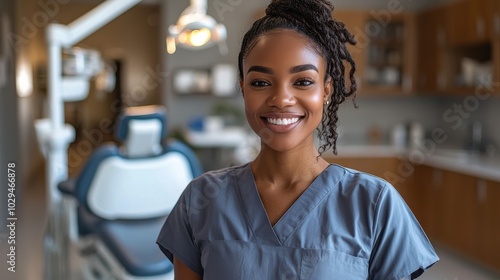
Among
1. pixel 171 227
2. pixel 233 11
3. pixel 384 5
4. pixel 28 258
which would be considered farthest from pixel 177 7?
pixel 171 227

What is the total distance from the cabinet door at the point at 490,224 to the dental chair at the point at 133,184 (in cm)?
190

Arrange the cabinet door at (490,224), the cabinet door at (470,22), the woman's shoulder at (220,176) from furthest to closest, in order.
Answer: the cabinet door at (470,22) → the cabinet door at (490,224) → the woman's shoulder at (220,176)

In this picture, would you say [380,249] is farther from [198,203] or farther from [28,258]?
[28,258]

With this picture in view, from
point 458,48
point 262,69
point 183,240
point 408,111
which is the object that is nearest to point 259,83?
point 262,69

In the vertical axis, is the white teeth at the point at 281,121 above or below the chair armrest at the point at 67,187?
above

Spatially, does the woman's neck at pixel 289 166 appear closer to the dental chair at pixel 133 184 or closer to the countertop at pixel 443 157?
the dental chair at pixel 133 184

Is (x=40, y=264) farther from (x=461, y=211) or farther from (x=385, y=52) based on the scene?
(x=385, y=52)

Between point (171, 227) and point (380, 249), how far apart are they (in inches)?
12.3

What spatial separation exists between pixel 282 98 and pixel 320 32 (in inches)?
4.3

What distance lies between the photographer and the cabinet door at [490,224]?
3461 millimetres

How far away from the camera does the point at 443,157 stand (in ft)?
13.6

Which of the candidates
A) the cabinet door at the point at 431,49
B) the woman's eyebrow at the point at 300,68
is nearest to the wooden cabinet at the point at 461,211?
the cabinet door at the point at 431,49

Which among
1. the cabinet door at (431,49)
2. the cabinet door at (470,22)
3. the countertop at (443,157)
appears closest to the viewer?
the countertop at (443,157)

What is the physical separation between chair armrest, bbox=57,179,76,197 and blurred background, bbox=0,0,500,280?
1011mm
